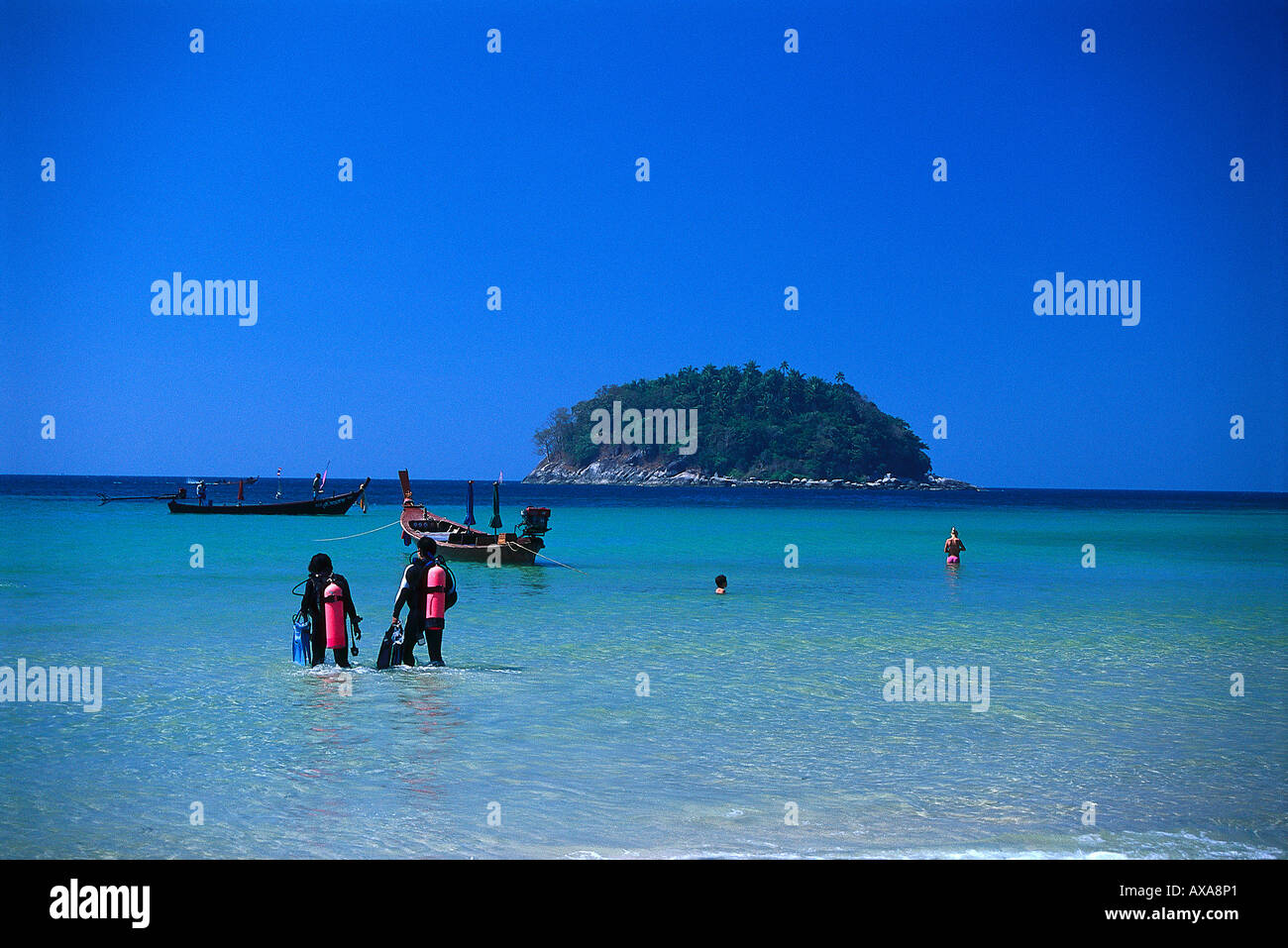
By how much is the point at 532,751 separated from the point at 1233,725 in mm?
8507

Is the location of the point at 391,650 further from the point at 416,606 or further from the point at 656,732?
the point at 656,732

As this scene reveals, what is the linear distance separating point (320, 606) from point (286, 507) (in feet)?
238

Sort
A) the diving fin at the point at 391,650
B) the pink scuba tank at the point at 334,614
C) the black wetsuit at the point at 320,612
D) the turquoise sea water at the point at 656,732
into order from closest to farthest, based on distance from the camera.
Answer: the turquoise sea water at the point at 656,732, the black wetsuit at the point at 320,612, the pink scuba tank at the point at 334,614, the diving fin at the point at 391,650

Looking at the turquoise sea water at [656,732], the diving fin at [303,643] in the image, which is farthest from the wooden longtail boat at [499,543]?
the diving fin at [303,643]

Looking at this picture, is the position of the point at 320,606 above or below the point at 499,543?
above

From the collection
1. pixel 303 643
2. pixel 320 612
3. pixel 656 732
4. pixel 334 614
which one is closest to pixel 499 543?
pixel 303 643

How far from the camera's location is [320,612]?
47.3 ft

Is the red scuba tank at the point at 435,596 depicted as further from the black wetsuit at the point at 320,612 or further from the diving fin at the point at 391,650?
the black wetsuit at the point at 320,612

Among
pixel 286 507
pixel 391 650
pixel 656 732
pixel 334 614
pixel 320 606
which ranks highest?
pixel 286 507

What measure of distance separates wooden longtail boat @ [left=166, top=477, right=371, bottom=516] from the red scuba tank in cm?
6567

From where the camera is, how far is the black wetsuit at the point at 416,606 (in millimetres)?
14414
